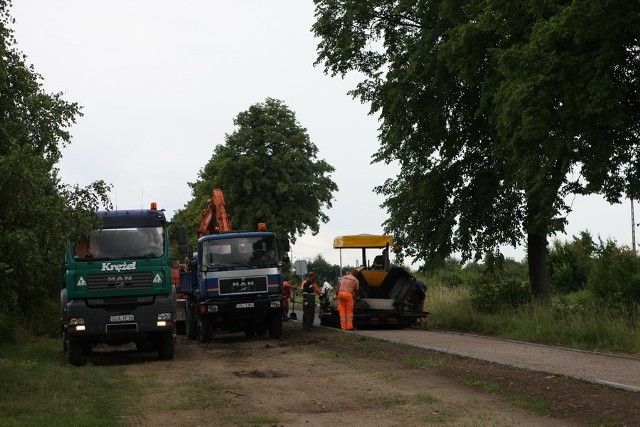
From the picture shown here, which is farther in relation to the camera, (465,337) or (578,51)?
(465,337)

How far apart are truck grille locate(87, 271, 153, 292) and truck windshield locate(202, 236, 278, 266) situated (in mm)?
5497

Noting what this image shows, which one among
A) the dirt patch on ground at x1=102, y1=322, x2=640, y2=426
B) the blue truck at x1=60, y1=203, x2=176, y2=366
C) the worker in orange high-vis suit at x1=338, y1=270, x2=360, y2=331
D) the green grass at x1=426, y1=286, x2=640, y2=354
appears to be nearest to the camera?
the dirt patch on ground at x1=102, y1=322, x2=640, y2=426

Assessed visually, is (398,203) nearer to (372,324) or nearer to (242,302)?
(372,324)

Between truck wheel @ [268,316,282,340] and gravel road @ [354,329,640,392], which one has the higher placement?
truck wheel @ [268,316,282,340]

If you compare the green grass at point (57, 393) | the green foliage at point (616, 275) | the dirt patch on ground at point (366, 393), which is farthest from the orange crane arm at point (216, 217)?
the green foliage at point (616, 275)

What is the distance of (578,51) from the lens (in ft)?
73.0

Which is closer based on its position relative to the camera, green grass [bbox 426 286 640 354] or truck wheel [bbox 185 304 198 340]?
green grass [bbox 426 286 640 354]

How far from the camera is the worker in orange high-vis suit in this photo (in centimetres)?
2761

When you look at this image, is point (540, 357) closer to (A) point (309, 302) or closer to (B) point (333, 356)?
(B) point (333, 356)

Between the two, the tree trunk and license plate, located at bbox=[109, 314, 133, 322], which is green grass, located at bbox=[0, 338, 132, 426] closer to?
license plate, located at bbox=[109, 314, 133, 322]

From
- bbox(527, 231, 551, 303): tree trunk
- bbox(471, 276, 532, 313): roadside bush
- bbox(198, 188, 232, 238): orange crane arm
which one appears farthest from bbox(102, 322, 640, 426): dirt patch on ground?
bbox(198, 188, 232, 238): orange crane arm

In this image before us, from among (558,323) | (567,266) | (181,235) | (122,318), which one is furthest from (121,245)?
(567,266)

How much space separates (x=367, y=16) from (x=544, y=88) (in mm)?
10057

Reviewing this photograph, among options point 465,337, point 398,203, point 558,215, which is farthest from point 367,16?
point 465,337
